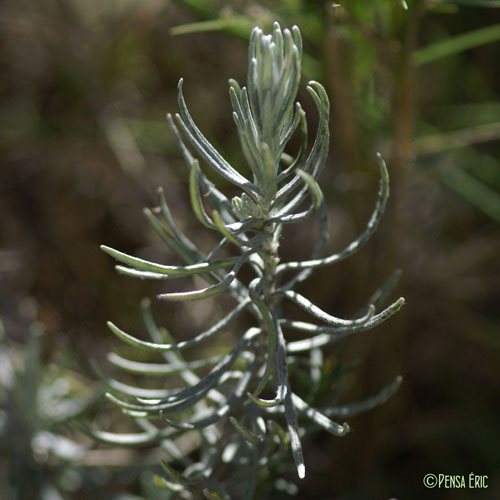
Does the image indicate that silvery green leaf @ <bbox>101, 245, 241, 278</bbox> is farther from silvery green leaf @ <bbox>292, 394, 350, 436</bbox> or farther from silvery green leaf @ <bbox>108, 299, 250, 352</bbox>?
silvery green leaf @ <bbox>292, 394, 350, 436</bbox>

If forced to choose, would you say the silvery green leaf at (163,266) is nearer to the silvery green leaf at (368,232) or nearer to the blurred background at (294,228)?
the silvery green leaf at (368,232)

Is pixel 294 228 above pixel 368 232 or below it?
below

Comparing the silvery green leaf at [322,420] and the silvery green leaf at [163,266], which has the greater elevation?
the silvery green leaf at [163,266]

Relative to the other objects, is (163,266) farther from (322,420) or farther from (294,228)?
(294,228)

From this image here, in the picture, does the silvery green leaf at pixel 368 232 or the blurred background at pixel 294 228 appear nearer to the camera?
the silvery green leaf at pixel 368 232

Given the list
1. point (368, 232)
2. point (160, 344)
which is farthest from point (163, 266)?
point (368, 232)

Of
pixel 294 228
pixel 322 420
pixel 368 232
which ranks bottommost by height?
pixel 294 228

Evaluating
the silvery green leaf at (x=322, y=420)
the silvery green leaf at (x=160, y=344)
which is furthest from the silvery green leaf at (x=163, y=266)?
the silvery green leaf at (x=322, y=420)

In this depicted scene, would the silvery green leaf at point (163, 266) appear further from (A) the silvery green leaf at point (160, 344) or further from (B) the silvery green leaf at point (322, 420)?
(B) the silvery green leaf at point (322, 420)
